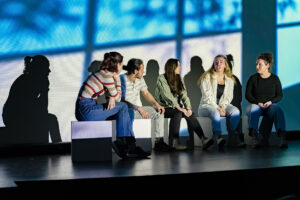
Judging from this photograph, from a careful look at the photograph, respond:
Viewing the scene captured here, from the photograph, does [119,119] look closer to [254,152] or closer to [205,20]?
[254,152]

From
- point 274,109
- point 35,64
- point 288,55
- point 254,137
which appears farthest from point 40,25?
point 288,55

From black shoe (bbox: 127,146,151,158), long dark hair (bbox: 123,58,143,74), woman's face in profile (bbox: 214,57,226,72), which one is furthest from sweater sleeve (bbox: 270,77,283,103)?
black shoe (bbox: 127,146,151,158)

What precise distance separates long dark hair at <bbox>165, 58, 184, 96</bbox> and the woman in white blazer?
347mm

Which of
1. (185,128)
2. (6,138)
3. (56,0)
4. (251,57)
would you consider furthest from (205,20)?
(6,138)

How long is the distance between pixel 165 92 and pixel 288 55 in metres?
2.32

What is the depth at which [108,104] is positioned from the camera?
203 inches

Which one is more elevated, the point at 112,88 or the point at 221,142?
the point at 112,88

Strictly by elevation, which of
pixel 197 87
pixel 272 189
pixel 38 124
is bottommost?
pixel 272 189

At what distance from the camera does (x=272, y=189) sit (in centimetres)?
433

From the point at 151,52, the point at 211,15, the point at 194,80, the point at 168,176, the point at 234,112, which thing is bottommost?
the point at 168,176

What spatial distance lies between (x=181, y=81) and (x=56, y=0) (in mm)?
1727

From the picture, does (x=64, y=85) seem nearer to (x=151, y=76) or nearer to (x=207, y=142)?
(x=151, y=76)

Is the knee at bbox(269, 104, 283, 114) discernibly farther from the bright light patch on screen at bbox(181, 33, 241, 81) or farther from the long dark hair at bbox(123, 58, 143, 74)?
the long dark hair at bbox(123, 58, 143, 74)

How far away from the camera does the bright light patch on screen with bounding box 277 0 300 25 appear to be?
7648mm
